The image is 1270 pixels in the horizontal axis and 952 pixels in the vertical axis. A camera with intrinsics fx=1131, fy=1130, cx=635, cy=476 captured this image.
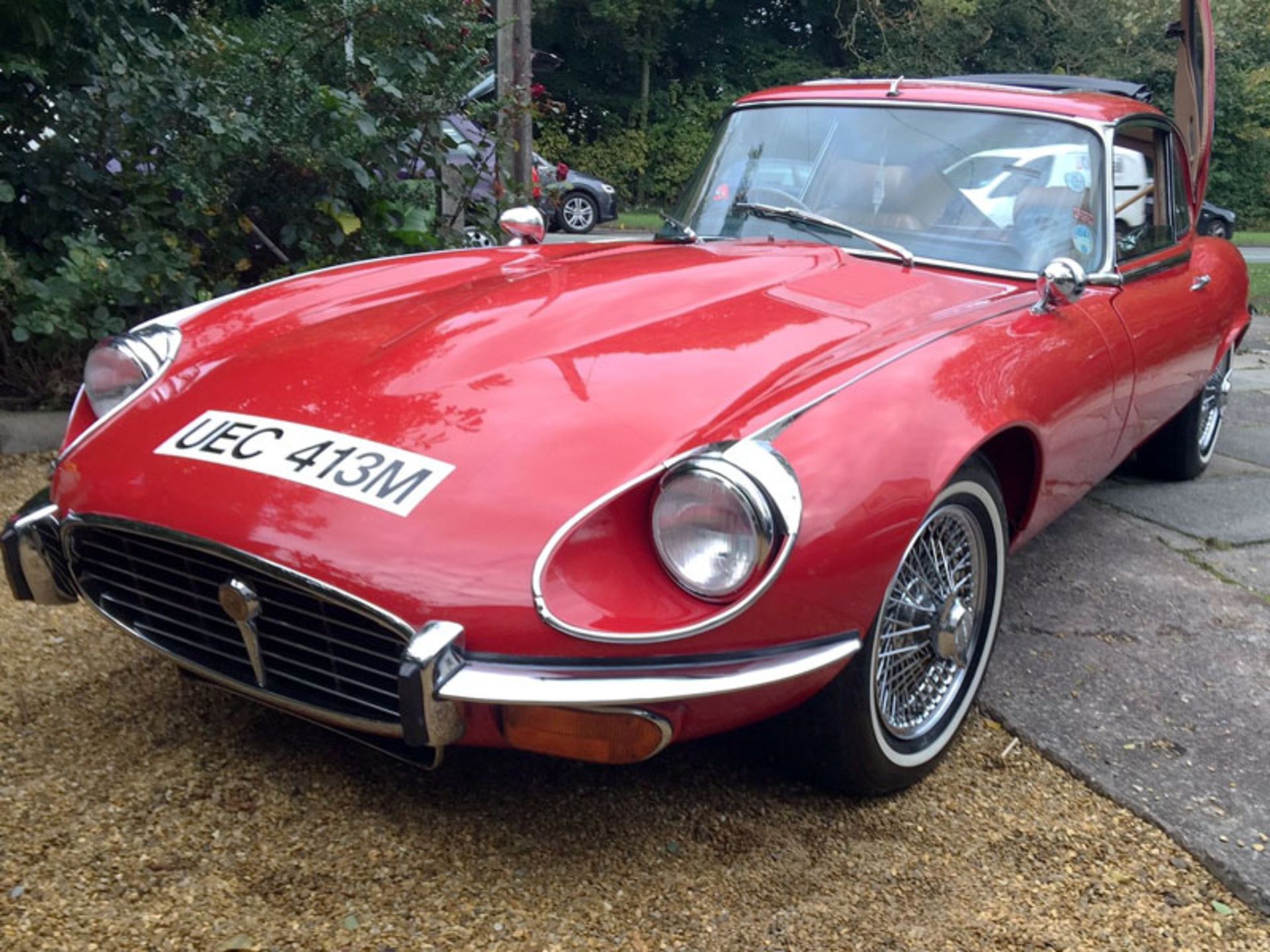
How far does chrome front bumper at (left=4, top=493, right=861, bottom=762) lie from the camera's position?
1.71m

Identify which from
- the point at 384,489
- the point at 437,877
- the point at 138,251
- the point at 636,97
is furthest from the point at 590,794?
the point at 636,97

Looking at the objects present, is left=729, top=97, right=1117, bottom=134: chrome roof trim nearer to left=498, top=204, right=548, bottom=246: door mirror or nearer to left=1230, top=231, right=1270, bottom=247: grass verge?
left=498, top=204, right=548, bottom=246: door mirror

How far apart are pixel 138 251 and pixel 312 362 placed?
7.42ft

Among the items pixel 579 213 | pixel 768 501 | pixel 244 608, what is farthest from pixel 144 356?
pixel 579 213

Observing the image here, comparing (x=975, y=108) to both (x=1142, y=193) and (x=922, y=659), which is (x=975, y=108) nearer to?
(x=1142, y=193)

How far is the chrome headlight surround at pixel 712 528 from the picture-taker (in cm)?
179

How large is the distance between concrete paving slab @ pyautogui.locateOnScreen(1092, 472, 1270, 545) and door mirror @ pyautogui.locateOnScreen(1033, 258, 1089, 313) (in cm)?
169

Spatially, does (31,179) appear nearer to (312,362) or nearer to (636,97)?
(312,362)

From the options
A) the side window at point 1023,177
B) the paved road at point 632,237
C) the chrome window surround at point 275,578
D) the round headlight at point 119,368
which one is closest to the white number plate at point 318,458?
the chrome window surround at point 275,578

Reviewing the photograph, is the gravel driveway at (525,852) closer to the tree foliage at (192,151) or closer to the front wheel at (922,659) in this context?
the front wheel at (922,659)

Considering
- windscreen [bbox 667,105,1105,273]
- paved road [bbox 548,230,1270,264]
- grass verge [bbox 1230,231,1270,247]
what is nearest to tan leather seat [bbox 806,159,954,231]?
windscreen [bbox 667,105,1105,273]

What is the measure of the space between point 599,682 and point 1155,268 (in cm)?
268

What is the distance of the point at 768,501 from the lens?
5.90 feet

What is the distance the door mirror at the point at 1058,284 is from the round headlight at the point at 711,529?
51.5 inches
